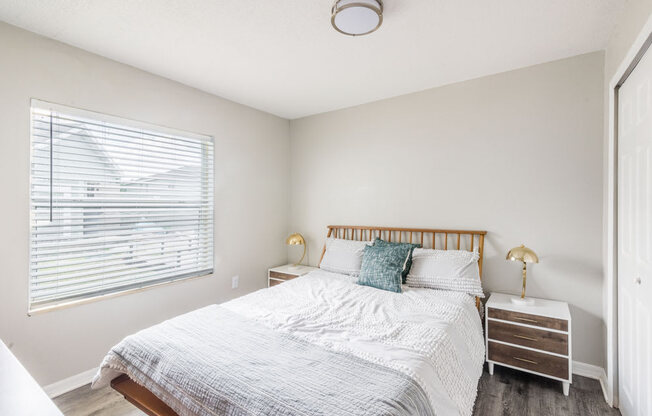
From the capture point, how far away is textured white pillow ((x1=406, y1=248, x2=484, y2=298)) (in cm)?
247

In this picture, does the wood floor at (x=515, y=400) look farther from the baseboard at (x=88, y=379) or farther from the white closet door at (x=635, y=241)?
the white closet door at (x=635, y=241)

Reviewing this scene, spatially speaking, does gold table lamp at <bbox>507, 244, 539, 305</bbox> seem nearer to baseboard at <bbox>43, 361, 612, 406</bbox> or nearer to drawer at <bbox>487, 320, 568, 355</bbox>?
drawer at <bbox>487, 320, 568, 355</bbox>

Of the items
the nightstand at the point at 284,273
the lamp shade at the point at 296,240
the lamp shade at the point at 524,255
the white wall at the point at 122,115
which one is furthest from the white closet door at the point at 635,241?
the white wall at the point at 122,115

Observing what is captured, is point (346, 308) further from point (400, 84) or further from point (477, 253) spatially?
point (400, 84)

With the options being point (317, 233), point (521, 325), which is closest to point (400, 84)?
point (317, 233)

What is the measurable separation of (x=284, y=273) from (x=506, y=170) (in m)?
2.57

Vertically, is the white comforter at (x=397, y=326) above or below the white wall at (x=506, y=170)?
below

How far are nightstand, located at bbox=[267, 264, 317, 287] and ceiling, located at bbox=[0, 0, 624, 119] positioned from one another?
2.10 m

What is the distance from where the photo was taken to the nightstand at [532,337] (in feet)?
6.88

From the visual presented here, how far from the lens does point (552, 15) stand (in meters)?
1.86

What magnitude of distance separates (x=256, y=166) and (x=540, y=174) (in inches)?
115

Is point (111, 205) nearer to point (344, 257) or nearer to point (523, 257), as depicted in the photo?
point (344, 257)

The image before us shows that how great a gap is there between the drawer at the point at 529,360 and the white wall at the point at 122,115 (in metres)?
2.57

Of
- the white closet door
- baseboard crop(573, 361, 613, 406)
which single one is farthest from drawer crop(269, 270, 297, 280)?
the white closet door
